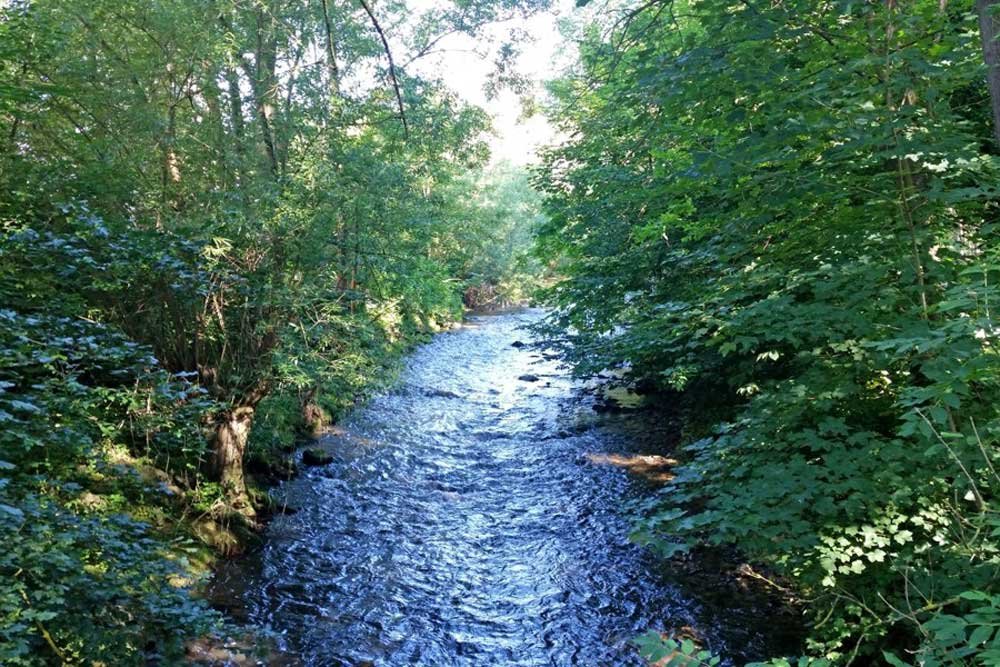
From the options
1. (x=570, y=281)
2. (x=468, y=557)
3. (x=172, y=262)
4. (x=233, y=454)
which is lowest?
(x=468, y=557)

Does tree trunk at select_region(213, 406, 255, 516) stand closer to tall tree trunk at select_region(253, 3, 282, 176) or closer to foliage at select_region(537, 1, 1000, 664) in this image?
tall tree trunk at select_region(253, 3, 282, 176)

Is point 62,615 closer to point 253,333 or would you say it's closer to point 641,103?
point 253,333

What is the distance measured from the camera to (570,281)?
32.2 ft

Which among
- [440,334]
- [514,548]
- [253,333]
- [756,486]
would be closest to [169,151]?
[253,333]

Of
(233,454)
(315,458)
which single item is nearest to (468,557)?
(233,454)

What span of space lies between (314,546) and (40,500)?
408cm

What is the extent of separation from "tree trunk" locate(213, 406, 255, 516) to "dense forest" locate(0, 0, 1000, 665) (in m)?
0.04

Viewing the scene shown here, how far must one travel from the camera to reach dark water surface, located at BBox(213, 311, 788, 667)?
546 centimetres

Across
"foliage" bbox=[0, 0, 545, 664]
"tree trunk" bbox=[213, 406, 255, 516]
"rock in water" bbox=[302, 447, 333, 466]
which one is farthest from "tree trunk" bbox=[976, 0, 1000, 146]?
"rock in water" bbox=[302, 447, 333, 466]

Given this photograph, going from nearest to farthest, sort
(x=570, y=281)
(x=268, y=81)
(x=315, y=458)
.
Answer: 1. (x=268, y=81)
2. (x=315, y=458)
3. (x=570, y=281)

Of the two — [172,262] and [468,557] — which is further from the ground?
[172,262]

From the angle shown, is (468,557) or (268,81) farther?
(268,81)

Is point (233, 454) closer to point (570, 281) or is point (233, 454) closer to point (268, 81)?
point (268, 81)

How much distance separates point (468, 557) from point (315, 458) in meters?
3.79
